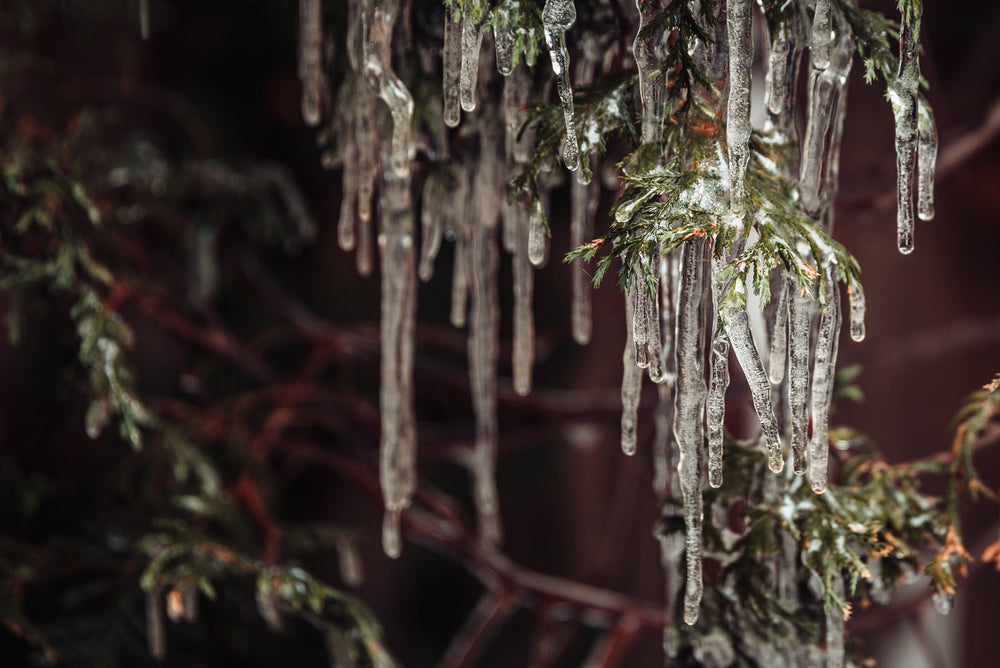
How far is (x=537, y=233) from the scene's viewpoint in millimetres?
846

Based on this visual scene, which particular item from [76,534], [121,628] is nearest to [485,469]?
[121,628]

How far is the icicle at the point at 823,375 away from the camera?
0.75 m

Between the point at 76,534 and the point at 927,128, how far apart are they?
1.52m

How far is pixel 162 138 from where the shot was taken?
2736 millimetres

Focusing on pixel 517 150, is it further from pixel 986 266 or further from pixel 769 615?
pixel 986 266

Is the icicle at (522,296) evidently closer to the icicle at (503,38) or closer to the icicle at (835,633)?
the icicle at (503,38)

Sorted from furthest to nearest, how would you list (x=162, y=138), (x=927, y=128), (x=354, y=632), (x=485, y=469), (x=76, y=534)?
(x=162, y=138)
(x=76, y=534)
(x=485, y=469)
(x=354, y=632)
(x=927, y=128)

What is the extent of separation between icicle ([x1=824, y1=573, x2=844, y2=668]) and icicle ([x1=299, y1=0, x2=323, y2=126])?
83 centimetres

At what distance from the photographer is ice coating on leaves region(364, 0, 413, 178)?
890mm

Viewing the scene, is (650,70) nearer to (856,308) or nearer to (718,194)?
(718,194)

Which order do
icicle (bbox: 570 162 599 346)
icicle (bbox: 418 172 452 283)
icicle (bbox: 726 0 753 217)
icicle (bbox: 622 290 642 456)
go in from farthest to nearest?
icicle (bbox: 418 172 452 283), icicle (bbox: 570 162 599 346), icicle (bbox: 622 290 642 456), icicle (bbox: 726 0 753 217)

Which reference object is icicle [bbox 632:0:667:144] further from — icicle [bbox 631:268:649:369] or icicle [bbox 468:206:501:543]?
icicle [bbox 468:206:501:543]

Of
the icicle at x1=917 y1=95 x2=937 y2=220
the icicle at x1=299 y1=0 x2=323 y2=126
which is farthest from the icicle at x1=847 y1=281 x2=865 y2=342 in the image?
the icicle at x1=299 y1=0 x2=323 y2=126

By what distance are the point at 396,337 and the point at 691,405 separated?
0.50m
